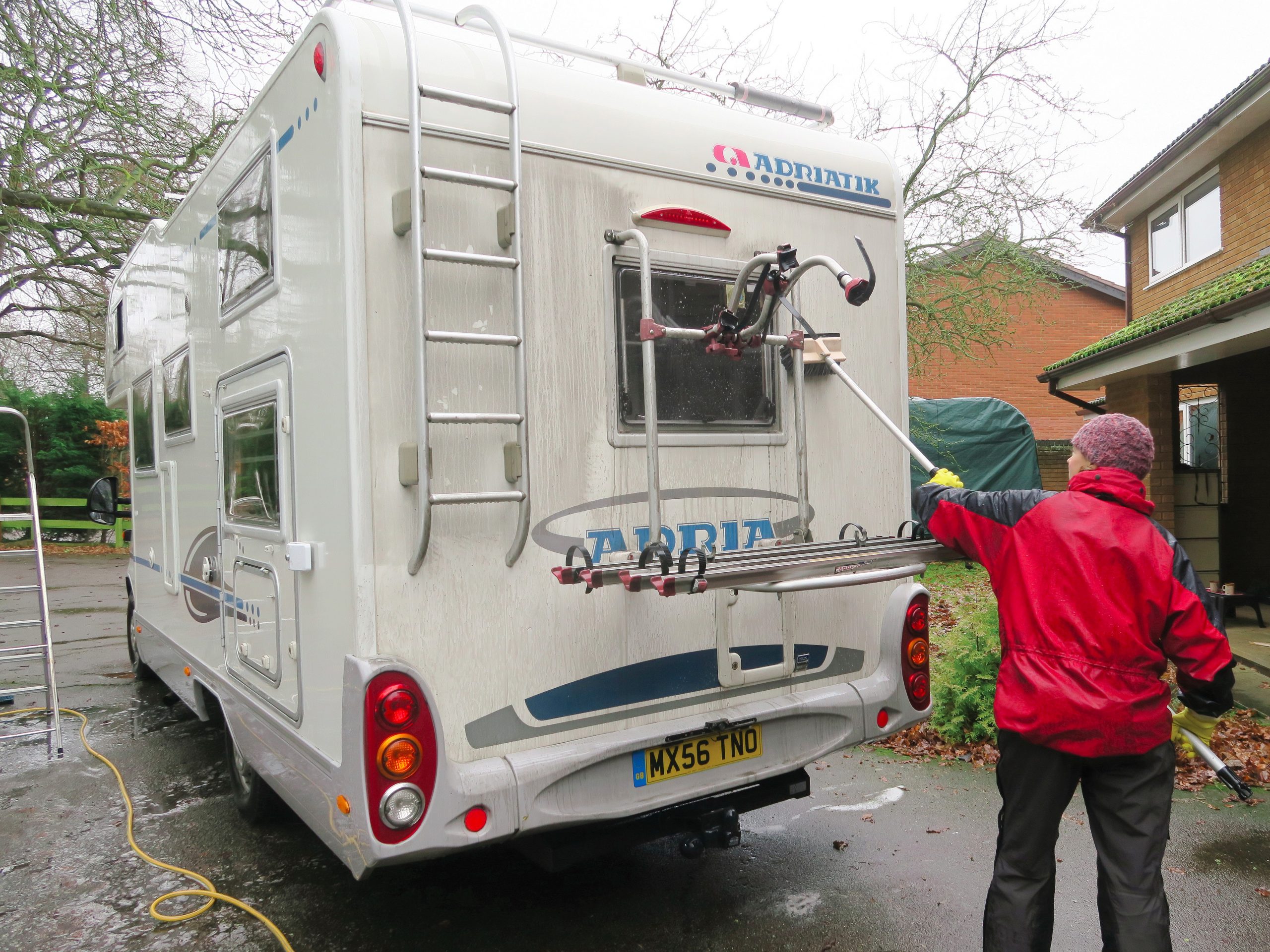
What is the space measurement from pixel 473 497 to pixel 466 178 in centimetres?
94

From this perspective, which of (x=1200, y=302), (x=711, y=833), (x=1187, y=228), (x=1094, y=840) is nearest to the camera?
(x=1094, y=840)

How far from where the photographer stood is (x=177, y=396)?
4.55 meters

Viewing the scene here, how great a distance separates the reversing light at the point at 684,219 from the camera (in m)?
3.13

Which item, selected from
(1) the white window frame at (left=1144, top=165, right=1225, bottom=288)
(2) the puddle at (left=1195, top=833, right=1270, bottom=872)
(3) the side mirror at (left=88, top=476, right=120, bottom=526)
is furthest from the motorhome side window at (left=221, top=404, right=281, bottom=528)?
(1) the white window frame at (left=1144, top=165, right=1225, bottom=288)

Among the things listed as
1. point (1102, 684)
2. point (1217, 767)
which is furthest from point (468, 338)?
point (1217, 767)

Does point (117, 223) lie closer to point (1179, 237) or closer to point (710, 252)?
point (710, 252)

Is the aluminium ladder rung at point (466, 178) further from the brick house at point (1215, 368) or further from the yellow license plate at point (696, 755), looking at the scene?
the brick house at point (1215, 368)

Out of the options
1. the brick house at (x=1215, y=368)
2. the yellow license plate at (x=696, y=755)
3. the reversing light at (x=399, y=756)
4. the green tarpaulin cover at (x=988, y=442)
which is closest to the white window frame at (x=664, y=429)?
the yellow license plate at (x=696, y=755)

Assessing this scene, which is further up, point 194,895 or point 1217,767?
point 1217,767

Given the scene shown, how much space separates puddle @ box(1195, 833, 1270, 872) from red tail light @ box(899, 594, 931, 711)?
153 cm

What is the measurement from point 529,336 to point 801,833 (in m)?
2.79

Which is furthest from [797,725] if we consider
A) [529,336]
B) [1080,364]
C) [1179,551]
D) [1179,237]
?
[1179,237]

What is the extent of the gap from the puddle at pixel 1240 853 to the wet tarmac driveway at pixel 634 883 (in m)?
0.01

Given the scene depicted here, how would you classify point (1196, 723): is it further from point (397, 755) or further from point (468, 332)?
point (468, 332)
